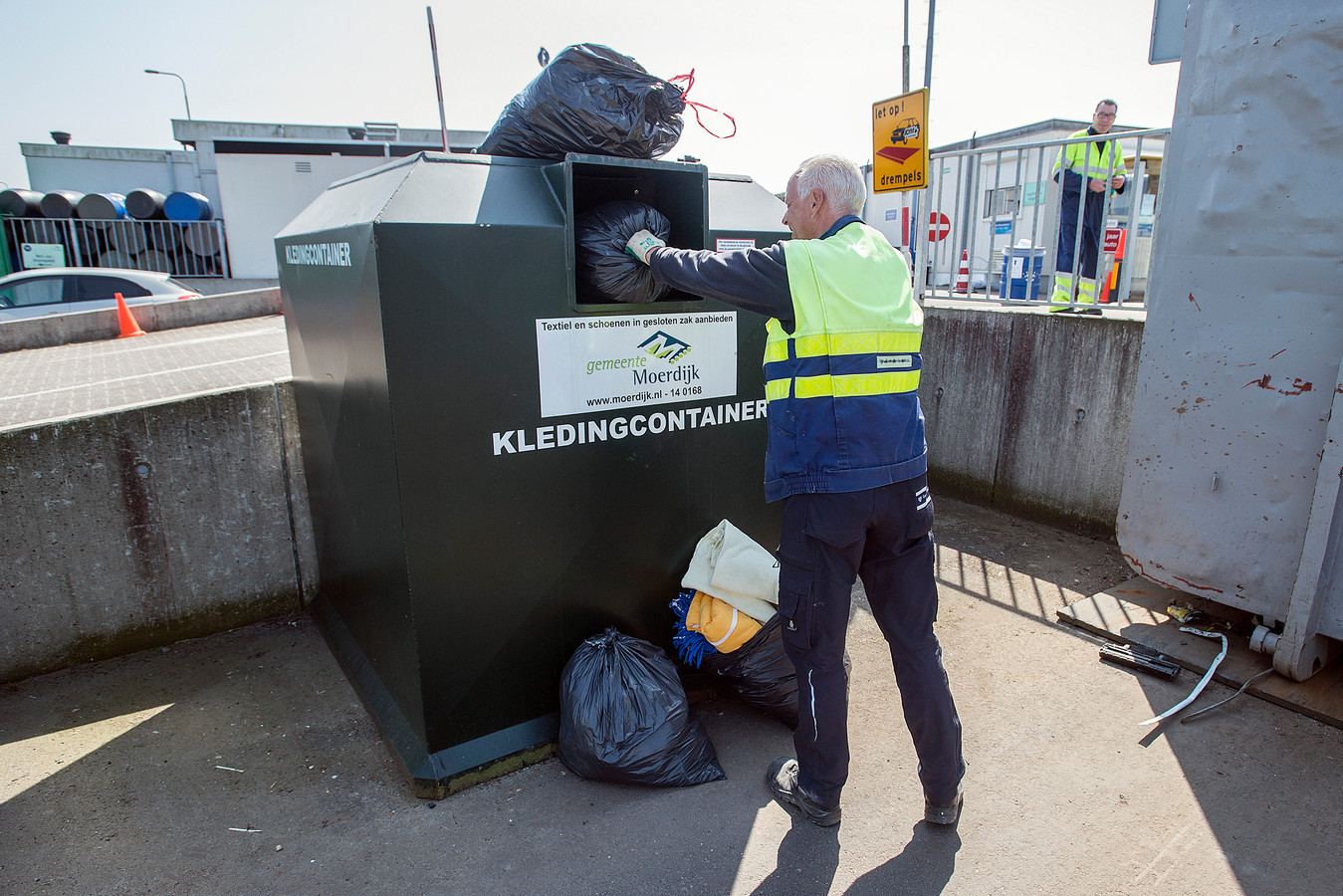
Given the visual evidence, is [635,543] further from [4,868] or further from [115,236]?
[115,236]

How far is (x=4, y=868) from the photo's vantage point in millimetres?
2152

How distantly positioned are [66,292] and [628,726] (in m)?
9.93

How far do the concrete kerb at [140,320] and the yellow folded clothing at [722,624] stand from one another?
819cm

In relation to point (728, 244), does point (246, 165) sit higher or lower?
higher

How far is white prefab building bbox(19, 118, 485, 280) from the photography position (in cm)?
1761

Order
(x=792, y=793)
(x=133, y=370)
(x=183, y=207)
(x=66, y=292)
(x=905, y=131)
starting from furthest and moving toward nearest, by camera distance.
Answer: (x=183, y=207)
(x=66, y=292)
(x=905, y=131)
(x=133, y=370)
(x=792, y=793)

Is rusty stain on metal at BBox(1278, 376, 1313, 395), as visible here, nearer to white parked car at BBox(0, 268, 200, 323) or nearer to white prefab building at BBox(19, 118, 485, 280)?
white parked car at BBox(0, 268, 200, 323)

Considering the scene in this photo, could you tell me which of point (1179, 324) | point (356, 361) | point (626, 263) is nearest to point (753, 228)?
point (626, 263)

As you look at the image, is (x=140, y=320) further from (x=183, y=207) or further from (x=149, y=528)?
(x=183, y=207)

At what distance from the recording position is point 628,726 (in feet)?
7.88

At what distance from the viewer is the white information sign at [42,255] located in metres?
14.5

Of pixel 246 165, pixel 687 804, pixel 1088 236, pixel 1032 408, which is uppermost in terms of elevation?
pixel 246 165

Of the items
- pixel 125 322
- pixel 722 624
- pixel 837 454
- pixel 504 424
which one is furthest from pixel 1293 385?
pixel 125 322

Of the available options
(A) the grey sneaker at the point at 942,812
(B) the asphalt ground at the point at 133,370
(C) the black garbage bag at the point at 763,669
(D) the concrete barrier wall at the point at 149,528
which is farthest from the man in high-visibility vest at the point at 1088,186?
(B) the asphalt ground at the point at 133,370
